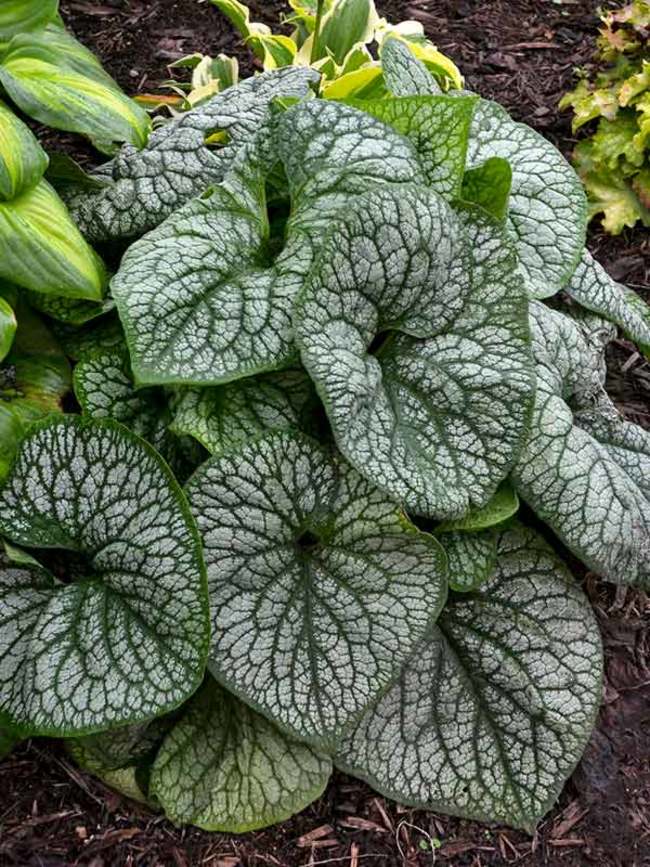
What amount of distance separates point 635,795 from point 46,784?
119 cm

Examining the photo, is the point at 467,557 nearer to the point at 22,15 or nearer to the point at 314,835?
the point at 314,835

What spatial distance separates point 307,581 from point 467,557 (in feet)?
1.10

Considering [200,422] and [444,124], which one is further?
[444,124]

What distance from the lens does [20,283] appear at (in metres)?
1.96

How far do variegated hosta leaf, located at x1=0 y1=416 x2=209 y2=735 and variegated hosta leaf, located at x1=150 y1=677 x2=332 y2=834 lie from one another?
0.93ft

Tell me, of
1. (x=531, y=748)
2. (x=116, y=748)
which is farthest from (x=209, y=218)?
(x=531, y=748)

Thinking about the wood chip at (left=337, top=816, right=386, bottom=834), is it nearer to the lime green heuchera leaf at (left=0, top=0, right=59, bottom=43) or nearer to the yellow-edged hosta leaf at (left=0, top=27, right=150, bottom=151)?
the yellow-edged hosta leaf at (left=0, top=27, right=150, bottom=151)

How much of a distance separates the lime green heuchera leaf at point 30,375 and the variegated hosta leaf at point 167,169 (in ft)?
0.77

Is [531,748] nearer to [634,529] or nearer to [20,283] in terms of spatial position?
[634,529]

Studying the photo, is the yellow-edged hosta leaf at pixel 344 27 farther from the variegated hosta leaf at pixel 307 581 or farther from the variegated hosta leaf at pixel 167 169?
the variegated hosta leaf at pixel 307 581

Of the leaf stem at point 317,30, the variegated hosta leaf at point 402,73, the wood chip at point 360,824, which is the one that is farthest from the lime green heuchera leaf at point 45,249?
the wood chip at point 360,824

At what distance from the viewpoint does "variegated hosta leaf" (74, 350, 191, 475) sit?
205 cm

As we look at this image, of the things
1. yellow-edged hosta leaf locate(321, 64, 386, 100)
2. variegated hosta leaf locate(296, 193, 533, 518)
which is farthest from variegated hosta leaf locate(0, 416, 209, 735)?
yellow-edged hosta leaf locate(321, 64, 386, 100)

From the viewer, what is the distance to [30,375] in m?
2.14
